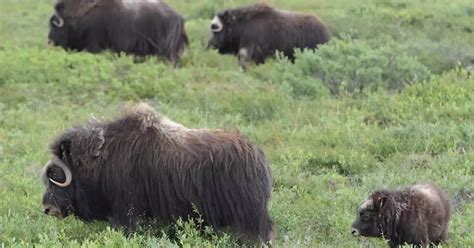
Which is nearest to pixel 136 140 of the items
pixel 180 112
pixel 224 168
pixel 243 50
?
pixel 224 168

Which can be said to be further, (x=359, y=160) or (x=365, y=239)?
(x=359, y=160)

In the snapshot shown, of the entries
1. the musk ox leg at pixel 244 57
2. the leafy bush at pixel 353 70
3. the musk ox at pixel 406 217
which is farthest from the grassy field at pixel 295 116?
the musk ox leg at pixel 244 57

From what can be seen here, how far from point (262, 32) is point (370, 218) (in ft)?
24.9

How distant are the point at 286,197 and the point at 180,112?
306 centimetres

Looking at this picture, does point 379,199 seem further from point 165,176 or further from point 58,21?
point 58,21

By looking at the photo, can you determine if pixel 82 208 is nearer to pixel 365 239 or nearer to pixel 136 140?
pixel 136 140

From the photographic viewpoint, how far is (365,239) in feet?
16.5

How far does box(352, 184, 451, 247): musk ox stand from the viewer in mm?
4750

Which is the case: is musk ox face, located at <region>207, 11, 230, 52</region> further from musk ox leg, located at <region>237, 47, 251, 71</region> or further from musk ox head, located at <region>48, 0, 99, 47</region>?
musk ox head, located at <region>48, 0, 99, 47</region>

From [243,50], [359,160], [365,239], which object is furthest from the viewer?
[243,50]

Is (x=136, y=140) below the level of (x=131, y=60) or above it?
above

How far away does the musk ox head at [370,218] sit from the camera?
4824 mm

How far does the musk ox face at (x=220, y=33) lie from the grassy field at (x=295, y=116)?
22 centimetres

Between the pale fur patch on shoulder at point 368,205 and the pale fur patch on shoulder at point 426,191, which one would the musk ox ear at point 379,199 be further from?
the pale fur patch on shoulder at point 426,191
